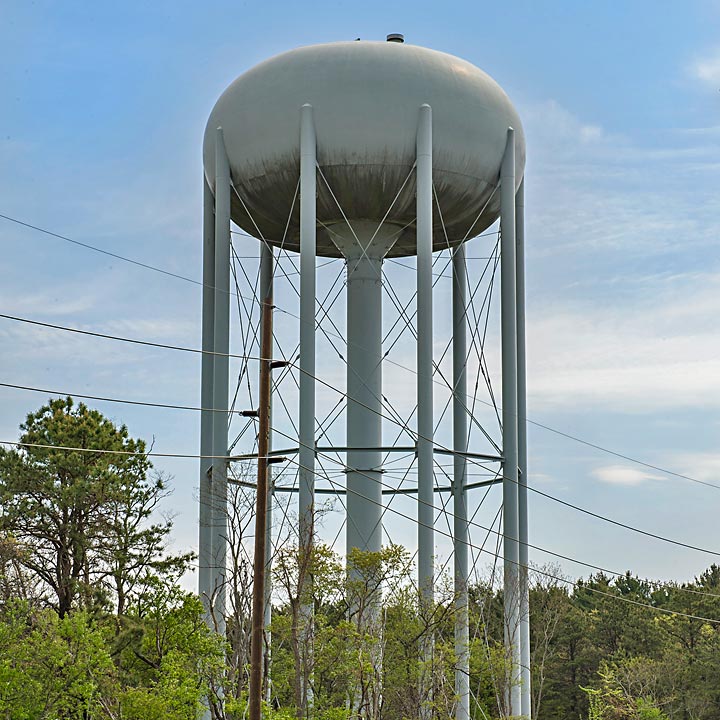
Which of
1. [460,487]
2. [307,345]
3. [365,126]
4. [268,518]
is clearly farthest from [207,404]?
[365,126]

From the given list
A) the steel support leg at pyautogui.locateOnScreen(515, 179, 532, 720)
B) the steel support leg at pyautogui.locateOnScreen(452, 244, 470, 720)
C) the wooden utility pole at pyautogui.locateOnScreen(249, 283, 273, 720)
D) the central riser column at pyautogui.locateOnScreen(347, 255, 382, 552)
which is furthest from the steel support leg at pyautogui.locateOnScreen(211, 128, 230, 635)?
the wooden utility pole at pyautogui.locateOnScreen(249, 283, 273, 720)

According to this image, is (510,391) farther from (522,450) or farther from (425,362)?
(425,362)

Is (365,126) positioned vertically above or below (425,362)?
above

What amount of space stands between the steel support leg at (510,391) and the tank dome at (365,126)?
0.47m

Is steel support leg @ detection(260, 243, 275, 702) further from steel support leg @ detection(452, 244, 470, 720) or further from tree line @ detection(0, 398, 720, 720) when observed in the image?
steel support leg @ detection(452, 244, 470, 720)

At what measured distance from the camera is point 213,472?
21.1 m

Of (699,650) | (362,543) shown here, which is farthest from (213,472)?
(699,650)

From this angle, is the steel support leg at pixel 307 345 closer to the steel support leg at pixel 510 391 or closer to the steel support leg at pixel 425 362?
the steel support leg at pixel 425 362

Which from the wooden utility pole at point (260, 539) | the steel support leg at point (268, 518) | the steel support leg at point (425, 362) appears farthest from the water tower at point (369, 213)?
the wooden utility pole at point (260, 539)

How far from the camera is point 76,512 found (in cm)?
3036

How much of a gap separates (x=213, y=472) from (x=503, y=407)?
16.8ft

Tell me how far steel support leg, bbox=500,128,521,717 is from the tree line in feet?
3.02

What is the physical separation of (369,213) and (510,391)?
4156 millimetres

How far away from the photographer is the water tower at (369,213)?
2077cm
